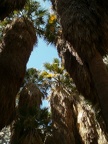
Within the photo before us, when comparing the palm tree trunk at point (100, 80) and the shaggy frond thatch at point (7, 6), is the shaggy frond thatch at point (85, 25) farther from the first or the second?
the shaggy frond thatch at point (7, 6)

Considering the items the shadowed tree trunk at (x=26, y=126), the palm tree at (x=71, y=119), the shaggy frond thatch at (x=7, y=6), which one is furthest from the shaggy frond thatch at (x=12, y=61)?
the palm tree at (x=71, y=119)

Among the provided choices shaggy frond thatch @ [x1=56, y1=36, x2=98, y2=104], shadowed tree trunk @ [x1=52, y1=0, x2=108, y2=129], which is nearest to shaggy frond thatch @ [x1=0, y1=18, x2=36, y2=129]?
shaggy frond thatch @ [x1=56, y1=36, x2=98, y2=104]

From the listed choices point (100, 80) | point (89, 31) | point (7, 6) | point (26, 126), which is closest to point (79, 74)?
point (89, 31)

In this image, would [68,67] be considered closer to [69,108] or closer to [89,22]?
[89,22]

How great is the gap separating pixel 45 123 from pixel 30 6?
6.09 meters

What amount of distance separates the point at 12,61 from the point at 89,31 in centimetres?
362

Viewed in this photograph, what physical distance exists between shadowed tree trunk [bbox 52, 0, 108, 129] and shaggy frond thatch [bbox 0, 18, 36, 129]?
2709 mm

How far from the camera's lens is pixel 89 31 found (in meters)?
7.28

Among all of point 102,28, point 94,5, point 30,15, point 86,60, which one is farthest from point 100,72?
point 30,15

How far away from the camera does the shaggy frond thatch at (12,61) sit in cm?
917

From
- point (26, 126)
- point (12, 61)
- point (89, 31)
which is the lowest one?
point (26, 126)

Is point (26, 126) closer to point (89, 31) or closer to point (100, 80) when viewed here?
point (100, 80)

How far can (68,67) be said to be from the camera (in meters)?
9.41

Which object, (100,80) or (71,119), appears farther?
(71,119)
